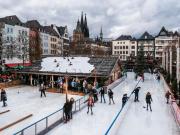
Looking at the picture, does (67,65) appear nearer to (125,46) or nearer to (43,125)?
(43,125)

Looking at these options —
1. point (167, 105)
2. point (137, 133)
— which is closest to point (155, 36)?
point (167, 105)

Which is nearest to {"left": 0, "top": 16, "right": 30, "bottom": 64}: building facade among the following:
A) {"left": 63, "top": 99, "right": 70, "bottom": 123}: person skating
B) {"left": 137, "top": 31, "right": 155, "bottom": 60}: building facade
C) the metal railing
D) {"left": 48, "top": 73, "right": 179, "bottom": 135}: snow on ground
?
{"left": 48, "top": 73, "right": 179, "bottom": 135}: snow on ground

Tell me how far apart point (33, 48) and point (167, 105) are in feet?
155

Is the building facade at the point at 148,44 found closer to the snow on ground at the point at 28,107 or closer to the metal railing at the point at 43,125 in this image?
the snow on ground at the point at 28,107

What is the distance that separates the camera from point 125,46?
112 m

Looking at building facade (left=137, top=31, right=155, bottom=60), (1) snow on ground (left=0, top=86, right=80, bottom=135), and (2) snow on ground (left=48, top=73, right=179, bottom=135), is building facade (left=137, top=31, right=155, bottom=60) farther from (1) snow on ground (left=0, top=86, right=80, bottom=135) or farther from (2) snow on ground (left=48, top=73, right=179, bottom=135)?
(2) snow on ground (left=48, top=73, right=179, bottom=135)

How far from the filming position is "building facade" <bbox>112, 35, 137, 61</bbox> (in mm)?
111562

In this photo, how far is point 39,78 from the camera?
1470 inches

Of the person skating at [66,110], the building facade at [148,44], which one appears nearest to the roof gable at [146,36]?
the building facade at [148,44]

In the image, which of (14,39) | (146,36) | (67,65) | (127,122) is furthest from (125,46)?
(127,122)

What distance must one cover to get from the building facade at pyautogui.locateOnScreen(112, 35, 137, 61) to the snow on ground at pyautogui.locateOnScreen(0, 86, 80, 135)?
85.9m

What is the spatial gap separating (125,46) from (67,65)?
77452mm

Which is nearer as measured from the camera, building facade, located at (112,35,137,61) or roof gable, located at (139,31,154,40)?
roof gable, located at (139,31,154,40)

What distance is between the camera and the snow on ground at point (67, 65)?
34875 millimetres
